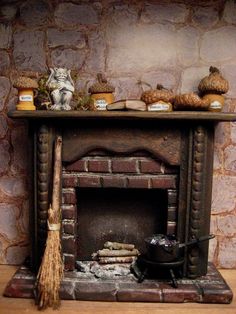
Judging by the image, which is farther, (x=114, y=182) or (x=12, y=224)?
(x=12, y=224)

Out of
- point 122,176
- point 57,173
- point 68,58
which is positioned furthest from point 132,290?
point 68,58

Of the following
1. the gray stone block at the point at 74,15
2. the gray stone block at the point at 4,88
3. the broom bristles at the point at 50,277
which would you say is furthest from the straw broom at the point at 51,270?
the gray stone block at the point at 74,15

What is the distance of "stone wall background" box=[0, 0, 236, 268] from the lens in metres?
2.37

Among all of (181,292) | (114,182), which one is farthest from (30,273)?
(181,292)

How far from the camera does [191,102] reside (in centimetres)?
204

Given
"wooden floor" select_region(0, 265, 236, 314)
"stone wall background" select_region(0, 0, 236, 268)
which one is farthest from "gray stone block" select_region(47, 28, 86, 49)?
"wooden floor" select_region(0, 265, 236, 314)

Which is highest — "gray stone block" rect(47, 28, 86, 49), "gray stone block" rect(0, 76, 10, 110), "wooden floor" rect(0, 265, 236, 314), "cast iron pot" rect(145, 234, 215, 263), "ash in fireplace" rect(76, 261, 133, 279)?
"gray stone block" rect(47, 28, 86, 49)

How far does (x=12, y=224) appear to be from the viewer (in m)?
2.53

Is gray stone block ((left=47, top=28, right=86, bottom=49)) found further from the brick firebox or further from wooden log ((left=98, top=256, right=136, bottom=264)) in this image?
wooden log ((left=98, top=256, right=136, bottom=264))

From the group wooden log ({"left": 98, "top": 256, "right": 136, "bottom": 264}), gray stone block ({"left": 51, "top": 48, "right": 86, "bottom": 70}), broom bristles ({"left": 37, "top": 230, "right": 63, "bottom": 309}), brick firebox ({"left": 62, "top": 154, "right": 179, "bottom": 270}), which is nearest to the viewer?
broom bristles ({"left": 37, "top": 230, "right": 63, "bottom": 309})

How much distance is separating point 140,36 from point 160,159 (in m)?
0.80

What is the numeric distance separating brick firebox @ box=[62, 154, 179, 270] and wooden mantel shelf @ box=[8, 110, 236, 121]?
258mm

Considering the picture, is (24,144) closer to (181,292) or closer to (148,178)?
(148,178)

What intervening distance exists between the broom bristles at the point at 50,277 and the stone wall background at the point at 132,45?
0.86m
